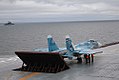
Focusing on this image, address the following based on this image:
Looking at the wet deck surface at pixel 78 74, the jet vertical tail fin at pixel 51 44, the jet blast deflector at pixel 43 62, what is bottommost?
the wet deck surface at pixel 78 74

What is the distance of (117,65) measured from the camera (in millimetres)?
23891

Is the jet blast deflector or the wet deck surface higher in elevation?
the jet blast deflector

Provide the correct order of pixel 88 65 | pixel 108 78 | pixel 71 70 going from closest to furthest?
1. pixel 108 78
2. pixel 71 70
3. pixel 88 65

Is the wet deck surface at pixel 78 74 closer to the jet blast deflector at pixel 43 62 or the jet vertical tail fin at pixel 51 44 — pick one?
the jet blast deflector at pixel 43 62

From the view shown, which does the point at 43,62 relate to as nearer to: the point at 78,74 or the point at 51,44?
the point at 78,74

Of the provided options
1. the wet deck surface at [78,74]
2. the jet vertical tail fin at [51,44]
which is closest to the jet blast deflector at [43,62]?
the wet deck surface at [78,74]

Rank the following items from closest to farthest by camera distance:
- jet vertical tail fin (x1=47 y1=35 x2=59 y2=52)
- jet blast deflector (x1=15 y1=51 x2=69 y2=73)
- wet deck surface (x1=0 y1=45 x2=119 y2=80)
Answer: wet deck surface (x1=0 y1=45 x2=119 y2=80) → jet blast deflector (x1=15 y1=51 x2=69 y2=73) → jet vertical tail fin (x1=47 y1=35 x2=59 y2=52)

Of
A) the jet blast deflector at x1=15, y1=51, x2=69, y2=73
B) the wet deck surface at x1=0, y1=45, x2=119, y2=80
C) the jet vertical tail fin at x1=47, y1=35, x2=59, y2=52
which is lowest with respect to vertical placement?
the wet deck surface at x1=0, y1=45, x2=119, y2=80

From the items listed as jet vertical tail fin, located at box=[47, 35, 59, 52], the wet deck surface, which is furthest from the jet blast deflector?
jet vertical tail fin, located at box=[47, 35, 59, 52]

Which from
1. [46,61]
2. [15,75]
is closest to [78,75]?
[46,61]

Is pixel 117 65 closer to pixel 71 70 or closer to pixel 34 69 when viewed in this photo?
pixel 71 70

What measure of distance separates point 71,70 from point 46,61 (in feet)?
7.84

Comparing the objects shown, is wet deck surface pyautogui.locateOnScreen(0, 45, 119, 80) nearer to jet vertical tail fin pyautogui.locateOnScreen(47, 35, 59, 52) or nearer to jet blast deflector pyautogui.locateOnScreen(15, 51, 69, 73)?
jet blast deflector pyautogui.locateOnScreen(15, 51, 69, 73)

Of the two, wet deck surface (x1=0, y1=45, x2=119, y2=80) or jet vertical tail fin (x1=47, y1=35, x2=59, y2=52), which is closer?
wet deck surface (x1=0, y1=45, x2=119, y2=80)
